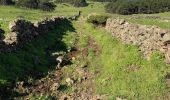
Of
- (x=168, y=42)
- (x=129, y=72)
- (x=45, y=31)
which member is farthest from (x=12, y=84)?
(x=45, y=31)

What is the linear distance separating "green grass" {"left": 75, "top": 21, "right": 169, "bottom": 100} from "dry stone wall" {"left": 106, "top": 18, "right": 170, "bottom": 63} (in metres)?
0.61

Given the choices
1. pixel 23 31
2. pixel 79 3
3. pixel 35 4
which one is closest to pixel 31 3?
pixel 35 4

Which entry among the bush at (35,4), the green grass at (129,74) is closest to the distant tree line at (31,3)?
the bush at (35,4)

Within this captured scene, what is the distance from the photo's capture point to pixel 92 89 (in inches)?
1187

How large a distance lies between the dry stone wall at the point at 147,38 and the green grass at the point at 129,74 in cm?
61

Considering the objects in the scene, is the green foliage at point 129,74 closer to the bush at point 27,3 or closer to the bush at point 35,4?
the bush at point 27,3

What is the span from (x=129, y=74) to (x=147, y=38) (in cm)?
565

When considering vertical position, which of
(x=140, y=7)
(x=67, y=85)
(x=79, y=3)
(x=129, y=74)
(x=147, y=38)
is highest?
(x=147, y=38)

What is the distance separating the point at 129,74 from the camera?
32125 millimetres

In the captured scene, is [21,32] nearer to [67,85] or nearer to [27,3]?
[67,85]

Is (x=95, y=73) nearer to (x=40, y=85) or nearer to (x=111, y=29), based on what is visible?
(x=40, y=85)

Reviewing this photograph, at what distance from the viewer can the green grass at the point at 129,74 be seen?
94.9ft

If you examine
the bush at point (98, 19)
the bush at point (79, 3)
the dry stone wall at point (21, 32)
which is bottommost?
the bush at point (79, 3)

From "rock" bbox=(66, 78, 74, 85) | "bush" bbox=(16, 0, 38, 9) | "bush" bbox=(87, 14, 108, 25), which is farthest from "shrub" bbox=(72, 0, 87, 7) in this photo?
"rock" bbox=(66, 78, 74, 85)
